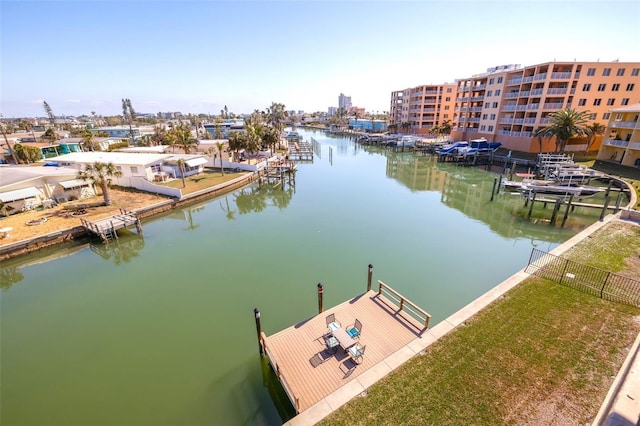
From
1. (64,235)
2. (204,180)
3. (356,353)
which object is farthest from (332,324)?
(204,180)

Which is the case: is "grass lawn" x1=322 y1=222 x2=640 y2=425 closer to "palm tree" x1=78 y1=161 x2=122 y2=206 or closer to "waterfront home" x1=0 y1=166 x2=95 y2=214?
"palm tree" x1=78 y1=161 x2=122 y2=206

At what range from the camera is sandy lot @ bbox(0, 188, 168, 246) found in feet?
66.9

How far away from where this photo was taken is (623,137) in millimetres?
37312

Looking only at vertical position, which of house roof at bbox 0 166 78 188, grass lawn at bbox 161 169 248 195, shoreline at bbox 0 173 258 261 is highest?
house roof at bbox 0 166 78 188

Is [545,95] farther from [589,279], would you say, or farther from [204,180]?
[204,180]

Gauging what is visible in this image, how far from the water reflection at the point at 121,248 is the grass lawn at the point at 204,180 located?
394 inches

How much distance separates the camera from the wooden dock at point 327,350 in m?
8.64

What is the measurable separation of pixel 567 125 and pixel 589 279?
125 ft

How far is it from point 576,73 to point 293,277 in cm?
5642

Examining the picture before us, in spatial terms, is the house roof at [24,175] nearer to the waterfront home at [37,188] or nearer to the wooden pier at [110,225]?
the waterfront home at [37,188]

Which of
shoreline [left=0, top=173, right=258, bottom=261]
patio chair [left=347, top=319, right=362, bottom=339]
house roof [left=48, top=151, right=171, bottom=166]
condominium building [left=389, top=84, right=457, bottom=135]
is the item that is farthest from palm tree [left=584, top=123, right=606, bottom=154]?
house roof [left=48, top=151, right=171, bottom=166]

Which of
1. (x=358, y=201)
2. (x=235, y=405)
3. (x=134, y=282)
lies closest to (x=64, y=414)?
(x=235, y=405)

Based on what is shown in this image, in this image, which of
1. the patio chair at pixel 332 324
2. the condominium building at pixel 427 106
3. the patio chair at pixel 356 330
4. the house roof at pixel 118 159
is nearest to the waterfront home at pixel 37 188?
the house roof at pixel 118 159

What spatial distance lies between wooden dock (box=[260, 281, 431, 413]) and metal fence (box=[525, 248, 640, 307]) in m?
7.31
